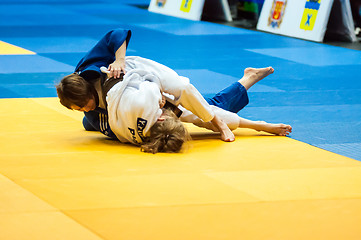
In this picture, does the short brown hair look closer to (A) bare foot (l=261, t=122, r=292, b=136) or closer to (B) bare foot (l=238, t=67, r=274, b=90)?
(A) bare foot (l=261, t=122, r=292, b=136)

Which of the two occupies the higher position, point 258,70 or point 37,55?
point 258,70

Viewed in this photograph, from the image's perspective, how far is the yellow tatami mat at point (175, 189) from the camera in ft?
11.4

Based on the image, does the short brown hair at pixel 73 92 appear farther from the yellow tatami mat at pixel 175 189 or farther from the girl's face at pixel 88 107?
the yellow tatami mat at pixel 175 189

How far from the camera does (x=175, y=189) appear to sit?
4105 mm

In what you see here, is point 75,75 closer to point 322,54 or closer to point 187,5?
point 322,54

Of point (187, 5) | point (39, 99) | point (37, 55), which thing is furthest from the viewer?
point (187, 5)

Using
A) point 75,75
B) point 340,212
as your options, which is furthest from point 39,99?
point 340,212

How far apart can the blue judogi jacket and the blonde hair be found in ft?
1.55

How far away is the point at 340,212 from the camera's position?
12.3 feet

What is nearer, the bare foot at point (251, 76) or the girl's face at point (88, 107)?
the girl's face at point (88, 107)

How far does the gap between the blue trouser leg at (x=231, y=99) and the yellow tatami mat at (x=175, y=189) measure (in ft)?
0.96

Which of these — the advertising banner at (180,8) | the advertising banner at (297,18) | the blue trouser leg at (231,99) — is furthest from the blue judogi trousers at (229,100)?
the advertising banner at (180,8)

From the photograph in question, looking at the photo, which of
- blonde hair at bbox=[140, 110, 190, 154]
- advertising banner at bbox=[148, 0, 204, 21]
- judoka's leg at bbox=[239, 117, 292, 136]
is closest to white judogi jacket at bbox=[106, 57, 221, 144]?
blonde hair at bbox=[140, 110, 190, 154]

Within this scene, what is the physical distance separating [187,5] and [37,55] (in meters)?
6.17
